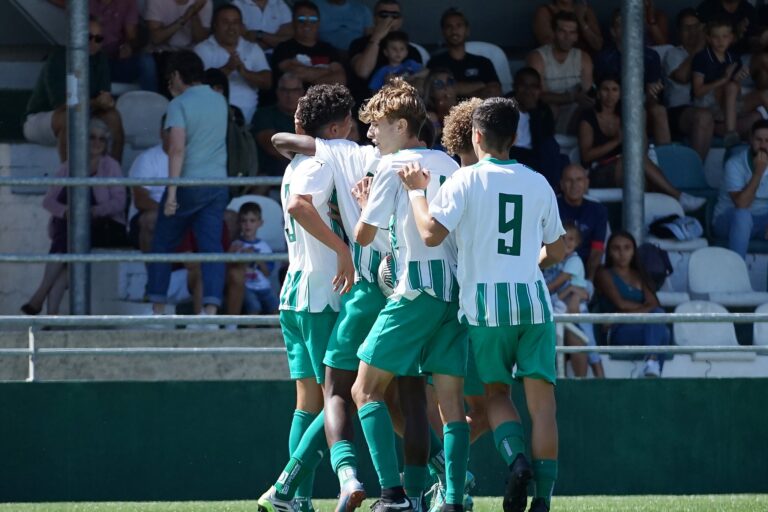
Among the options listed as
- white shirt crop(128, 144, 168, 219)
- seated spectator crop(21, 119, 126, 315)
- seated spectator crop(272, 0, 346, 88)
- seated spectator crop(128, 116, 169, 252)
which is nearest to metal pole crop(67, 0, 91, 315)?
seated spectator crop(21, 119, 126, 315)

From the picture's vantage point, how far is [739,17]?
13828mm

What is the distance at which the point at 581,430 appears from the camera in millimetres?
9219

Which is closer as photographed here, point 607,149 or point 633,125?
point 633,125

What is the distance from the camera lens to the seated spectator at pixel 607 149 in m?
12.4

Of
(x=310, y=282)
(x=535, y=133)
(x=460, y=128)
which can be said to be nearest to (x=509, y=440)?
(x=310, y=282)

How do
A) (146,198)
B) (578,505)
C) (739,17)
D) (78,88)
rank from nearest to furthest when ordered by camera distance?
(578,505) → (78,88) → (146,198) → (739,17)

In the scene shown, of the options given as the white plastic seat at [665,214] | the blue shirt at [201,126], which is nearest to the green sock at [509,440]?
the blue shirt at [201,126]

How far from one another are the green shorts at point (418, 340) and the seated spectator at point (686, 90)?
23.0 feet

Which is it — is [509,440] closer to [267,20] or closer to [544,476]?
[544,476]

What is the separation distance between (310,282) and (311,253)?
0.43 feet

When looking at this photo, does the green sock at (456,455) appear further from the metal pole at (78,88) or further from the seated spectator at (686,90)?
the seated spectator at (686,90)

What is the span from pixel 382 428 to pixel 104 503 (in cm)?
300

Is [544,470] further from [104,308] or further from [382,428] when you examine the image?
[104,308]

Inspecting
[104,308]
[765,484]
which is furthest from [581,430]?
[104,308]
